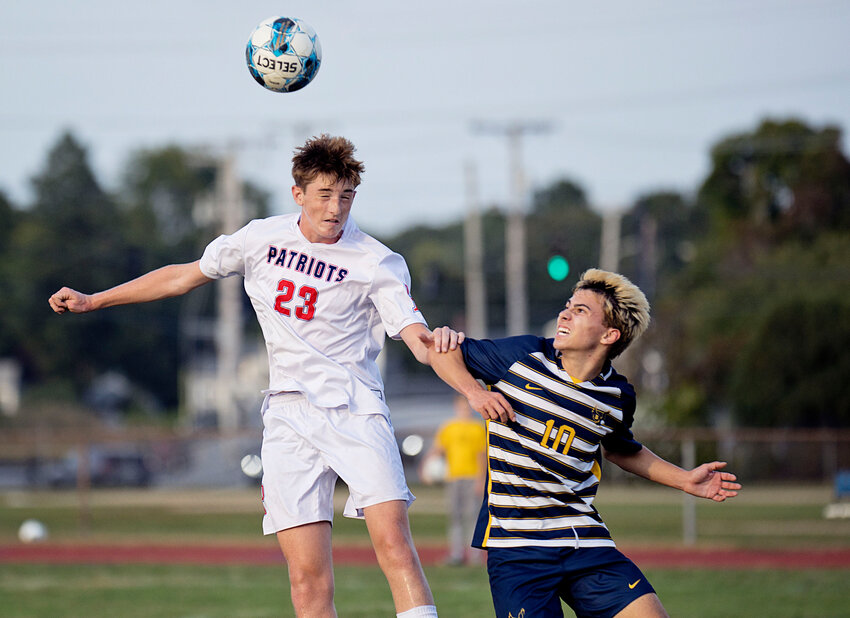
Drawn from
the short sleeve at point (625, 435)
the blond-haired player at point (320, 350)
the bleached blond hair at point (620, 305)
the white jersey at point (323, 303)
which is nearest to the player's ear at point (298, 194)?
the blond-haired player at point (320, 350)

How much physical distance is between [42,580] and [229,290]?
78.3 feet

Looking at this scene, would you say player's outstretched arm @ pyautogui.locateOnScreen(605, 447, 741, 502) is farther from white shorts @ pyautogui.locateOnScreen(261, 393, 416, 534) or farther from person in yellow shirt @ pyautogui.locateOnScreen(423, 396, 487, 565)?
person in yellow shirt @ pyautogui.locateOnScreen(423, 396, 487, 565)

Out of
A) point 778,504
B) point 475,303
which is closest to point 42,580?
point 778,504

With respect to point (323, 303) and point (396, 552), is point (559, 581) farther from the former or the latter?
point (323, 303)

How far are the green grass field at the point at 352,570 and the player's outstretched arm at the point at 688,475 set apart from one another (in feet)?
16.0

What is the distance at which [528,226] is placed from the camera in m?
74.6

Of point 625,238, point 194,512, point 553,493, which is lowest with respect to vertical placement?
point 194,512

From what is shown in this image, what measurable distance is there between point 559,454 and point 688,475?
2.13ft

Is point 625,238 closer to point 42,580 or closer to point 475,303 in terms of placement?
point 475,303

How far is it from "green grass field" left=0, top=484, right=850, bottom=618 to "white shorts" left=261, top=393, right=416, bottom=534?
5012 millimetres

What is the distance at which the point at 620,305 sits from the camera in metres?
4.88

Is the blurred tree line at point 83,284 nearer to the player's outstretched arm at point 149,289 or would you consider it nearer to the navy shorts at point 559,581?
the player's outstretched arm at point 149,289

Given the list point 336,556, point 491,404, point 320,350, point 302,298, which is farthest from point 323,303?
point 336,556

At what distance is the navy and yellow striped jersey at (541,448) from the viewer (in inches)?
187
